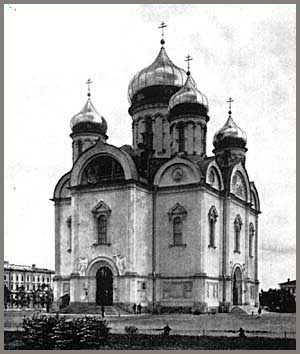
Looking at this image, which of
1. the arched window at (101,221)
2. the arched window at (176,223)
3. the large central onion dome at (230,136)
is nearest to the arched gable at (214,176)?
the arched window at (176,223)

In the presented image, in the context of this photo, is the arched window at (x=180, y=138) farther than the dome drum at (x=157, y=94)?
No

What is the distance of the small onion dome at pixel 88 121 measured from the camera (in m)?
39.4

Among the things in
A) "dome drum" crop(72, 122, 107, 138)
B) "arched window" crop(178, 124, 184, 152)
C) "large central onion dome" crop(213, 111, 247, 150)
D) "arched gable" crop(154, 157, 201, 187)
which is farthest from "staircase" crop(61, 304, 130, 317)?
"large central onion dome" crop(213, 111, 247, 150)

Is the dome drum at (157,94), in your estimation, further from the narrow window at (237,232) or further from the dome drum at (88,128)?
the narrow window at (237,232)

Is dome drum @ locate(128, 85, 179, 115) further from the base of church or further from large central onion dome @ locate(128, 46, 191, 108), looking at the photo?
the base of church

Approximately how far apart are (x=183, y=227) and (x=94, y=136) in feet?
35.8

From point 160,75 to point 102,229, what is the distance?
37.2 ft

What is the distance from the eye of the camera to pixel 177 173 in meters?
32.6

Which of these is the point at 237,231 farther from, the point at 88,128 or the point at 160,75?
the point at 88,128

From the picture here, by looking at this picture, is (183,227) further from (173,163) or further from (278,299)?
(278,299)

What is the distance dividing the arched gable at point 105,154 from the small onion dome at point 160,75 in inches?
273

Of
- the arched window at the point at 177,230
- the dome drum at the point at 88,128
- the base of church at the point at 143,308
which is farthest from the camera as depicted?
the dome drum at the point at 88,128

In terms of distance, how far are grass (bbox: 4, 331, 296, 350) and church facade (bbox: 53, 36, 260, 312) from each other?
14.1 m

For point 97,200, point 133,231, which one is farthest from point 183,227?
point 97,200
